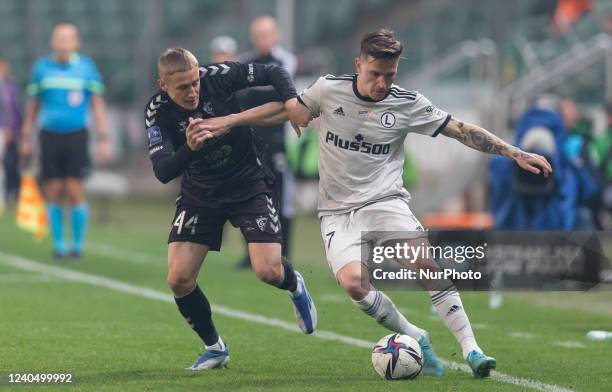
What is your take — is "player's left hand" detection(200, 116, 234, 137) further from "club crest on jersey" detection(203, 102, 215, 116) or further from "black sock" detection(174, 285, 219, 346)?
"black sock" detection(174, 285, 219, 346)

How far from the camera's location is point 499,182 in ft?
42.8

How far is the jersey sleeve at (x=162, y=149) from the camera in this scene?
7.35m

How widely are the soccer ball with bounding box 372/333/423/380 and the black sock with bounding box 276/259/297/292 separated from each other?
0.87 meters

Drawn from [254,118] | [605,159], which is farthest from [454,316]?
[605,159]

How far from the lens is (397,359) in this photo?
7.38 m

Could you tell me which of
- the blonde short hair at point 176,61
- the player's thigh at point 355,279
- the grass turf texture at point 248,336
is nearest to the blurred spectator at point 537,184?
the grass turf texture at point 248,336

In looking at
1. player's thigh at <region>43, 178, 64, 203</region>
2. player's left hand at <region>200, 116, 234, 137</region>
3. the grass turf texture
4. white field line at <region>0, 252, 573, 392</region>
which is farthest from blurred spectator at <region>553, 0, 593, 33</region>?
player's left hand at <region>200, 116, 234, 137</region>

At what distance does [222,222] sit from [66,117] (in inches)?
278

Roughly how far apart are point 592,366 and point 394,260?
134cm

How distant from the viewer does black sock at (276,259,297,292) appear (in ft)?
26.8

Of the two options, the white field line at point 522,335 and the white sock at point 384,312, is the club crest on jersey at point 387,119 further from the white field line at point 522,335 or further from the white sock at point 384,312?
the white field line at point 522,335

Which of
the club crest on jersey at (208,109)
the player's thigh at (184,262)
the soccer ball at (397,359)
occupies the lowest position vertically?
the soccer ball at (397,359)

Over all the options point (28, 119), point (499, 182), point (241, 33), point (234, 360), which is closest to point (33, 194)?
point (28, 119)

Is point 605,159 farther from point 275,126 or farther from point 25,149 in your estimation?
→ point 25,149
